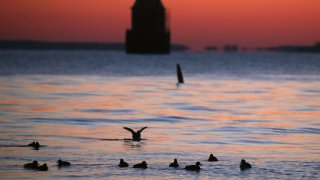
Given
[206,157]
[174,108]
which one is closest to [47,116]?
[174,108]

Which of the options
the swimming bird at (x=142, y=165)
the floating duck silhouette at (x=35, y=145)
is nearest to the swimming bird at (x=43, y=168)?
the swimming bird at (x=142, y=165)

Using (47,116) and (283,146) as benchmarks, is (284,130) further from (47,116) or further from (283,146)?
(47,116)

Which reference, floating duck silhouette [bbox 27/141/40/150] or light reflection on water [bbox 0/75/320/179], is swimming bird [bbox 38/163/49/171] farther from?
floating duck silhouette [bbox 27/141/40/150]

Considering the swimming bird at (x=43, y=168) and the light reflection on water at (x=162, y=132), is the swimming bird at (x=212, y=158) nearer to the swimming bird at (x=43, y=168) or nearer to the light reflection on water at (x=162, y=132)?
the light reflection on water at (x=162, y=132)

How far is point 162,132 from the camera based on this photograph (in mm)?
38594

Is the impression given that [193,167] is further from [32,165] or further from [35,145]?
[35,145]

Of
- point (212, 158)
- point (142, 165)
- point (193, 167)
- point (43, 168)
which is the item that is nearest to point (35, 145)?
point (43, 168)

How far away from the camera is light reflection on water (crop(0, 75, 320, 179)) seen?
1097 inches

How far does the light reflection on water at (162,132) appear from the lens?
91.5ft

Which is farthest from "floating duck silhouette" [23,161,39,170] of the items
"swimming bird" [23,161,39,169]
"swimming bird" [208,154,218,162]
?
"swimming bird" [208,154,218,162]

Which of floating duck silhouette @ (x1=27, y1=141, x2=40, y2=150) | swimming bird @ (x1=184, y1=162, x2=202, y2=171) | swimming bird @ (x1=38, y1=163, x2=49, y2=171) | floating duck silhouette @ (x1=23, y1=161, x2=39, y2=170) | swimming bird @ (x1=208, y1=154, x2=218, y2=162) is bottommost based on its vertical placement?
swimming bird @ (x1=184, y1=162, x2=202, y2=171)

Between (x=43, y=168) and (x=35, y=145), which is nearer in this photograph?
(x=43, y=168)

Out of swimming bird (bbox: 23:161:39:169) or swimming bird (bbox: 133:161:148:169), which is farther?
swimming bird (bbox: 133:161:148:169)

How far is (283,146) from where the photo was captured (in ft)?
111
